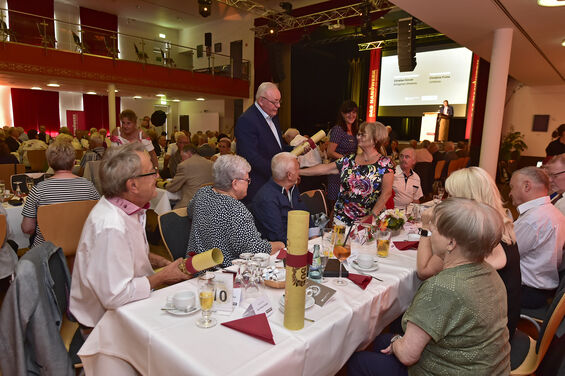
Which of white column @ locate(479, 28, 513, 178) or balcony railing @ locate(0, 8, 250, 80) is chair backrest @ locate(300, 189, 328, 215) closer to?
white column @ locate(479, 28, 513, 178)

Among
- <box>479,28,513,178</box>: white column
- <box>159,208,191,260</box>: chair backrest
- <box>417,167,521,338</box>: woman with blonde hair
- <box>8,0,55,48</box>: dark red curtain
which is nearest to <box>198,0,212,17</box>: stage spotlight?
<box>8,0,55,48</box>: dark red curtain

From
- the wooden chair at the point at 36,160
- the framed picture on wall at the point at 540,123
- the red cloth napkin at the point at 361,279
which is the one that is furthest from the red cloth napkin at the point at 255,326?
the framed picture on wall at the point at 540,123

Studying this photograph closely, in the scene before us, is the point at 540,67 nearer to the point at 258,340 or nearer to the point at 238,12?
the point at 258,340

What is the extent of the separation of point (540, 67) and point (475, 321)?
9.99 m

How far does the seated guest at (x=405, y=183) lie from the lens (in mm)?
4191

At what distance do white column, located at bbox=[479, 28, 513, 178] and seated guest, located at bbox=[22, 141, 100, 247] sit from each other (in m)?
5.50

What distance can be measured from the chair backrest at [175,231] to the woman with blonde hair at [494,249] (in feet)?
5.08

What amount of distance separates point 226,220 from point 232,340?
2.83 feet

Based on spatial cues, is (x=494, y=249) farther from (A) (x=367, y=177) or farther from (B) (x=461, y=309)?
(A) (x=367, y=177)

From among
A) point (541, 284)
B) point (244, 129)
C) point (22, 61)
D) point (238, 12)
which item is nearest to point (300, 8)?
point (238, 12)

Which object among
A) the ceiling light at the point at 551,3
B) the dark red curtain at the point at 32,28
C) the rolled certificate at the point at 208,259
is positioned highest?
the dark red curtain at the point at 32,28

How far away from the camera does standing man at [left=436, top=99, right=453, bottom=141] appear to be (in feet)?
35.7

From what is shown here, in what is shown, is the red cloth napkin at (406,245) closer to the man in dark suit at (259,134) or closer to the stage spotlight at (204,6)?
the man in dark suit at (259,134)

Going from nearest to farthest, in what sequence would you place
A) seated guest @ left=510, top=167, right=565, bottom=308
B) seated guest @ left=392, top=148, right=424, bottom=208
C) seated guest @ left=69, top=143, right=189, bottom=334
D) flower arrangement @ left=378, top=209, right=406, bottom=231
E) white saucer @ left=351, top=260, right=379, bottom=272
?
seated guest @ left=69, top=143, right=189, bottom=334 < white saucer @ left=351, top=260, right=379, bottom=272 < seated guest @ left=510, top=167, right=565, bottom=308 < flower arrangement @ left=378, top=209, right=406, bottom=231 < seated guest @ left=392, top=148, right=424, bottom=208
